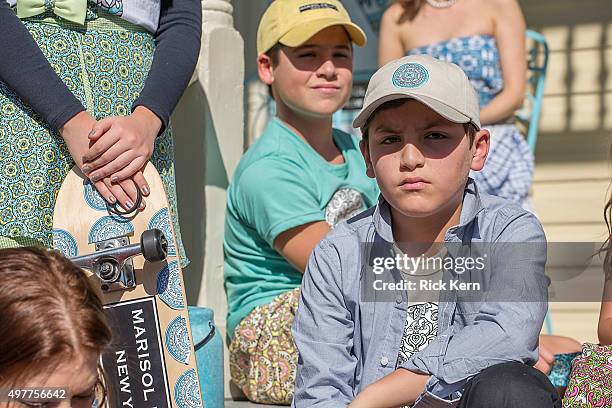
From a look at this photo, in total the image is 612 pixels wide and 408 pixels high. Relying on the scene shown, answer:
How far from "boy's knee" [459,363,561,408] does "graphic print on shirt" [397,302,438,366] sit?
0.83 ft

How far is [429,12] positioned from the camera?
419cm

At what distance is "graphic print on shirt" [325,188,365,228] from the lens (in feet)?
10.6

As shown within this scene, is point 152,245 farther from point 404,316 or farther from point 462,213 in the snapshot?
point 462,213

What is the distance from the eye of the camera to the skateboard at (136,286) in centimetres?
238

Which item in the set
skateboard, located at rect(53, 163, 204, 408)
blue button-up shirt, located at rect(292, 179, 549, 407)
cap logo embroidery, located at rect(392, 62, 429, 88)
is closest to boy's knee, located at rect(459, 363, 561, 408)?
blue button-up shirt, located at rect(292, 179, 549, 407)

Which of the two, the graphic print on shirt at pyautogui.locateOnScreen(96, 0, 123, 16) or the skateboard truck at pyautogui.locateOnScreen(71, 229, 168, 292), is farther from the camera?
the graphic print on shirt at pyautogui.locateOnScreen(96, 0, 123, 16)

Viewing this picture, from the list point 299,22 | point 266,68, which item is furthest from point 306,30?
point 266,68

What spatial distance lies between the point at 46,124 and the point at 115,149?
20cm

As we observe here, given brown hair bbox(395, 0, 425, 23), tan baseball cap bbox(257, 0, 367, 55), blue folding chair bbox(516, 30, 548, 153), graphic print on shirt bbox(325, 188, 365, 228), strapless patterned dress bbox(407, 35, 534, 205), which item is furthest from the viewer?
blue folding chair bbox(516, 30, 548, 153)

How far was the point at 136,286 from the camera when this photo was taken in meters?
2.48

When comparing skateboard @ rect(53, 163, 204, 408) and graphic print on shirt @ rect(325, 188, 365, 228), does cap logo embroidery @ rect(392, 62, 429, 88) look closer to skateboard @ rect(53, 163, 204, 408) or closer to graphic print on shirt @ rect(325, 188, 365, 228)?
skateboard @ rect(53, 163, 204, 408)

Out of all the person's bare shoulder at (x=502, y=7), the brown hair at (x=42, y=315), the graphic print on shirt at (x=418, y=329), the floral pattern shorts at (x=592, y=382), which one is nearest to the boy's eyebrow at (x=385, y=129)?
the graphic print on shirt at (x=418, y=329)

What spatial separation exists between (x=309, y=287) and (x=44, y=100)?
2.77 ft

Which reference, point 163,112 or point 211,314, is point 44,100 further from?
point 211,314
